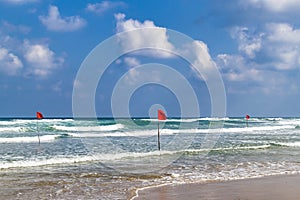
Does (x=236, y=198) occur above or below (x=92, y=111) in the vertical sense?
below

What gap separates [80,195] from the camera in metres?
10.2

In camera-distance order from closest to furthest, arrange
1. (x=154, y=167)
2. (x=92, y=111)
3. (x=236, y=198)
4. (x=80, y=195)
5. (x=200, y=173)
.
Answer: (x=236, y=198), (x=80, y=195), (x=200, y=173), (x=154, y=167), (x=92, y=111)

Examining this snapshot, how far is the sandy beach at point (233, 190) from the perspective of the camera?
9.52 m

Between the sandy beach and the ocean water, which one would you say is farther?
the ocean water

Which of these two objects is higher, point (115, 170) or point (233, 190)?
point (115, 170)

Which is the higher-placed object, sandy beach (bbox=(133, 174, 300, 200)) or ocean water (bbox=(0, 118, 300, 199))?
ocean water (bbox=(0, 118, 300, 199))

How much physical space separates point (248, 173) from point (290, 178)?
170cm

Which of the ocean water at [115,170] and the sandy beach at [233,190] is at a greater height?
the ocean water at [115,170]

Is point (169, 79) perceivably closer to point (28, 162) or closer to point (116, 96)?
point (116, 96)

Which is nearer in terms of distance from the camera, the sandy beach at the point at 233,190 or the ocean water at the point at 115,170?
the sandy beach at the point at 233,190

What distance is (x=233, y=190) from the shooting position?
406 inches

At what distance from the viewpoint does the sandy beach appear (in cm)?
952

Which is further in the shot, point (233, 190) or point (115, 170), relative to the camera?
point (115, 170)

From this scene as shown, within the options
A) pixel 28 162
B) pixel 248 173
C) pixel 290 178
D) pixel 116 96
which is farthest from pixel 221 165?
pixel 28 162
